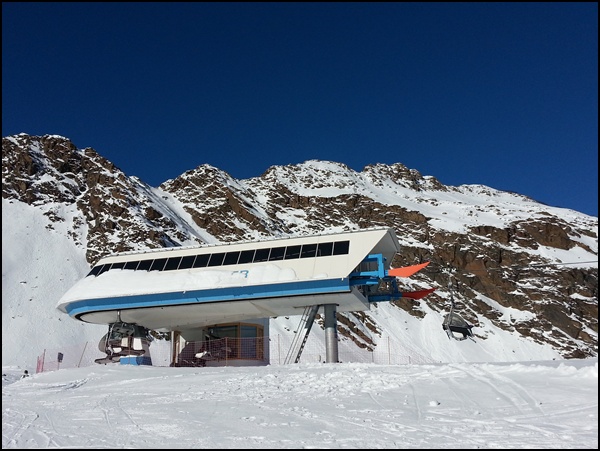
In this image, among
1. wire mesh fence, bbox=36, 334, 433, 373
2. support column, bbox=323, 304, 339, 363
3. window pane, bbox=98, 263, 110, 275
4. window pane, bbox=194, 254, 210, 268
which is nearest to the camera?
support column, bbox=323, 304, 339, 363

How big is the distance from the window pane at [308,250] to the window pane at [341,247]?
40.4 inches

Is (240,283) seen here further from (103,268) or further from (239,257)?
(103,268)

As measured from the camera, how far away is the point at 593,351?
3044 inches

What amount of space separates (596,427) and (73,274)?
2334 inches

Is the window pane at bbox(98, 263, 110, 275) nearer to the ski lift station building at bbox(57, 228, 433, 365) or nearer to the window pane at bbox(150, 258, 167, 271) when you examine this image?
the ski lift station building at bbox(57, 228, 433, 365)

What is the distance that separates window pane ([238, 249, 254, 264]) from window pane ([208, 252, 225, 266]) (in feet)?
3.54

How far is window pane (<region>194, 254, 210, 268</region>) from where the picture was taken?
30.6m

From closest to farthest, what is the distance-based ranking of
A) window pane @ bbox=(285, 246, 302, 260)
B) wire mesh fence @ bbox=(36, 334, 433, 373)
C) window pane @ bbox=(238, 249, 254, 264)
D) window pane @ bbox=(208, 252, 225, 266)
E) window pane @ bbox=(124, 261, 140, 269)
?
window pane @ bbox=(285, 246, 302, 260)
window pane @ bbox=(238, 249, 254, 264)
window pane @ bbox=(208, 252, 225, 266)
wire mesh fence @ bbox=(36, 334, 433, 373)
window pane @ bbox=(124, 261, 140, 269)

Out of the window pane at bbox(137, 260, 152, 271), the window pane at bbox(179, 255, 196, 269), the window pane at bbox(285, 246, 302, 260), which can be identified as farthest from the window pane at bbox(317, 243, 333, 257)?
the window pane at bbox(137, 260, 152, 271)

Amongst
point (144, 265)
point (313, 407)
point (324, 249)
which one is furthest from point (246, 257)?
point (313, 407)

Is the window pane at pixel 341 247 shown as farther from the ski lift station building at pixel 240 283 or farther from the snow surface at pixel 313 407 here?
the snow surface at pixel 313 407

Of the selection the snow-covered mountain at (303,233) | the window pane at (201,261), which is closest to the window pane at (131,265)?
the window pane at (201,261)

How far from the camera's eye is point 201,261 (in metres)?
30.8

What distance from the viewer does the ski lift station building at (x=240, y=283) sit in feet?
92.9
